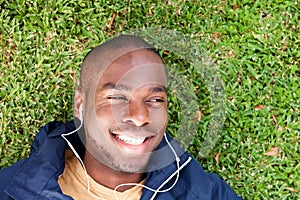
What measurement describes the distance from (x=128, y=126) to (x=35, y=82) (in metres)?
1.33

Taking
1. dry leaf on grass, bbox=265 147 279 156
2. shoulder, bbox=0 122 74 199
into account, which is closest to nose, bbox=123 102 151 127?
shoulder, bbox=0 122 74 199

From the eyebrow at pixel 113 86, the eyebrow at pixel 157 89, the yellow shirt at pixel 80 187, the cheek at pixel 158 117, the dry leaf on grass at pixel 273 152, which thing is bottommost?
the dry leaf on grass at pixel 273 152

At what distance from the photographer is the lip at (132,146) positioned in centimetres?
356

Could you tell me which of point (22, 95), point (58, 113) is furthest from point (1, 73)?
point (58, 113)

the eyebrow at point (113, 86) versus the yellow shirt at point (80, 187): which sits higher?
the eyebrow at point (113, 86)

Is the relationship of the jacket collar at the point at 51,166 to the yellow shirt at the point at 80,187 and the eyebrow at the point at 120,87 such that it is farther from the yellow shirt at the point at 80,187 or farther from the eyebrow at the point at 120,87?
the eyebrow at the point at 120,87

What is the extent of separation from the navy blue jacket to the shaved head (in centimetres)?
39

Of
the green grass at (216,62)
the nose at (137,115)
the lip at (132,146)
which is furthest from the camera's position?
the green grass at (216,62)

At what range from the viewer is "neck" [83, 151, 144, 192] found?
147 inches

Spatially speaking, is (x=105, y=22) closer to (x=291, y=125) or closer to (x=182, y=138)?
(x=182, y=138)

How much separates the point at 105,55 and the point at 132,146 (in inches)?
23.3

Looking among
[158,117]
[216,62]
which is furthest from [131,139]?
[216,62]

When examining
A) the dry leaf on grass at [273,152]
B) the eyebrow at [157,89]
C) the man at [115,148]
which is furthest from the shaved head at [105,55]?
the dry leaf on grass at [273,152]

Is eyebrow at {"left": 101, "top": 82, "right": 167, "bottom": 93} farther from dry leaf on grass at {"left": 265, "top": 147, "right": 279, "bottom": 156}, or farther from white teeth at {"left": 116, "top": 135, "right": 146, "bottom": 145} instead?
dry leaf on grass at {"left": 265, "top": 147, "right": 279, "bottom": 156}
